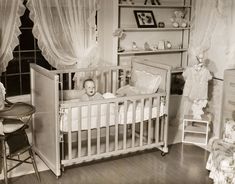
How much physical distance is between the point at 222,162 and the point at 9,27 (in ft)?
7.89

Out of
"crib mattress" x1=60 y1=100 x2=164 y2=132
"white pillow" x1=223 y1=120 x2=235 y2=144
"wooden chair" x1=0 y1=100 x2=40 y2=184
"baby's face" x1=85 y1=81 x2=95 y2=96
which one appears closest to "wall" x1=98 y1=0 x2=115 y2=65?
"baby's face" x1=85 y1=81 x2=95 y2=96

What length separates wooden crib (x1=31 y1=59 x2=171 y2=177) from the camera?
346 cm

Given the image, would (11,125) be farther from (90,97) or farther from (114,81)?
(114,81)

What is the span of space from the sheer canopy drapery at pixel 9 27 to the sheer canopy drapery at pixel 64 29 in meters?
0.15

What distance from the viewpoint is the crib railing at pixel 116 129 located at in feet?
11.7

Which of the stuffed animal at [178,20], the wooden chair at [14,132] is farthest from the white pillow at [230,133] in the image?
the stuffed animal at [178,20]

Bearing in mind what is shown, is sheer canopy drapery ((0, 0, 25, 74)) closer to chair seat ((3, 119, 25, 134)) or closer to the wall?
chair seat ((3, 119, 25, 134))

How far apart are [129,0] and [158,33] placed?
2.18 feet

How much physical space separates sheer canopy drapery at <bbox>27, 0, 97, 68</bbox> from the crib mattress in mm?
899

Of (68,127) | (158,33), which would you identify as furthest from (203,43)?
(68,127)

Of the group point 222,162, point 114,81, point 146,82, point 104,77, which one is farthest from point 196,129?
point 222,162

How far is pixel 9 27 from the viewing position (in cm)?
386

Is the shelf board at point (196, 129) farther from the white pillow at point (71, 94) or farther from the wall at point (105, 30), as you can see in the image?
the white pillow at point (71, 94)

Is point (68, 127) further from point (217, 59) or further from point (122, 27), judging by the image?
point (217, 59)
